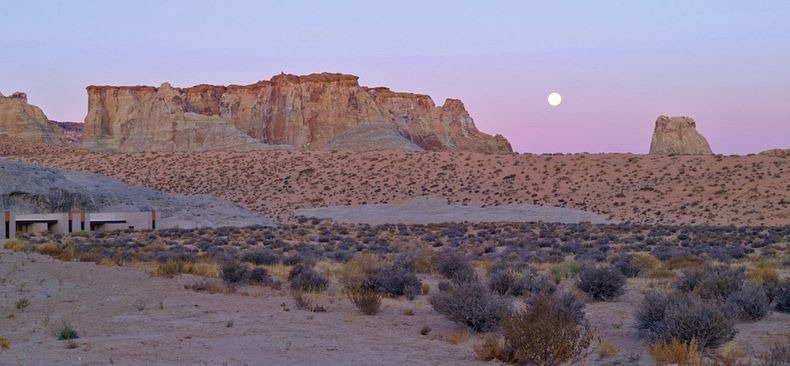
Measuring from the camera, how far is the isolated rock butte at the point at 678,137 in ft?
390

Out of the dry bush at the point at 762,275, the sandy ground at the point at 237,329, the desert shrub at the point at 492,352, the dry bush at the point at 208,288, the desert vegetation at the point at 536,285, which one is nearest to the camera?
the desert shrub at the point at 492,352

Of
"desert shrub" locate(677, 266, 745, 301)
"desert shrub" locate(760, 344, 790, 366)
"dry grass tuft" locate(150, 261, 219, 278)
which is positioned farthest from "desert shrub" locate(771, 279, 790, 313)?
"dry grass tuft" locate(150, 261, 219, 278)

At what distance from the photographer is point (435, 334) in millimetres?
12211

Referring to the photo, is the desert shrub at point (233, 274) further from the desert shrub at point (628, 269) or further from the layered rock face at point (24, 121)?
the layered rock face at point (24, 121)

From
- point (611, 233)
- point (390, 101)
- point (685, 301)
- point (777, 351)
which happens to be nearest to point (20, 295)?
point (685, 301)

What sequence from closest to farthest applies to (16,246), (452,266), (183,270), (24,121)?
(452,266), (183,270), (16,246), (24,121)

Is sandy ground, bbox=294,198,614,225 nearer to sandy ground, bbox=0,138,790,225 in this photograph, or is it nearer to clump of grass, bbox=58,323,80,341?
sandy ground, bbox=0,138,790,225

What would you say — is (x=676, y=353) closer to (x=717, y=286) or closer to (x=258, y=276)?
(x=717, y=286)

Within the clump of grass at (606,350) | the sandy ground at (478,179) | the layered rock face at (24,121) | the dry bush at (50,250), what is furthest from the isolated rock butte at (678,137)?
the clump of grass at (606,350)

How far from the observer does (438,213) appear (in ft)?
206

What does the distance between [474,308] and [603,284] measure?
4.78 metres

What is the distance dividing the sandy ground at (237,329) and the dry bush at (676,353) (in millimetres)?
194

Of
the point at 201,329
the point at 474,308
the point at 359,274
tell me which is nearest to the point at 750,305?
the point at 474,308

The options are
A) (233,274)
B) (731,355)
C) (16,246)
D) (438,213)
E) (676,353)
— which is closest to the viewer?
(676,353)
